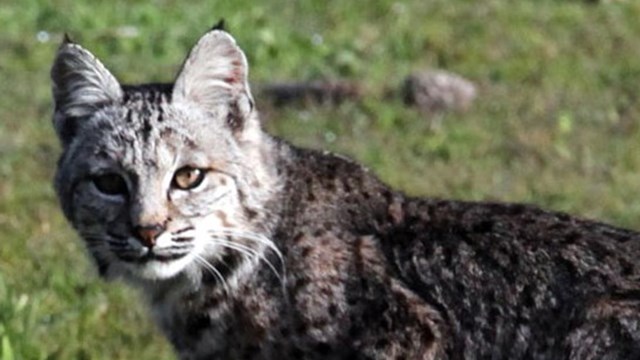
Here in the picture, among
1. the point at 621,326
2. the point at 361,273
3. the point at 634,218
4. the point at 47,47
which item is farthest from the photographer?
the point at 47,47

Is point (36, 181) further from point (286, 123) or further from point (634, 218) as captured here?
point (634, 218)

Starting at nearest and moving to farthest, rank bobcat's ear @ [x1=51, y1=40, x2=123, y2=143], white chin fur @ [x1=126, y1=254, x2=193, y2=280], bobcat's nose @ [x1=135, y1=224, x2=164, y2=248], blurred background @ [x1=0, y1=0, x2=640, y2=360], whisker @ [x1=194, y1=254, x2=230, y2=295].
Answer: bobcat's nose @ [x1=135, y1=224, x2=164, y2=248] < white chin fur @ [x1=126, y1=254, x2=193, y2=280] < whisker @ [x1=194, y1=254, x2=230, y2=295] < bobcat's ear @ [x1=51, y1=40, x2=123, y2=143] < blurred background @ [x1=0, y1=0, x2=640, y2=360]

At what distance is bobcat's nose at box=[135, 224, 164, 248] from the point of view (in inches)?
285

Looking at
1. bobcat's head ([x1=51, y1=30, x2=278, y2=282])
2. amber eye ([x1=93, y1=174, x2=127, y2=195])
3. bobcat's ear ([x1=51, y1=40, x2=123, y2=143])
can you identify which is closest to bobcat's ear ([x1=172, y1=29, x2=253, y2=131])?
bobcat's head ([x1=51, y1=30, x2=278, y2=282])

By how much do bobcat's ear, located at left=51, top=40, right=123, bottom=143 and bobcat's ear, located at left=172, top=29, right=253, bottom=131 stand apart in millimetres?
263

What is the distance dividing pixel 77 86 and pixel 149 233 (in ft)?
2.52

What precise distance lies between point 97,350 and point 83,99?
1.95 meters

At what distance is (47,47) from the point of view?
15594mm

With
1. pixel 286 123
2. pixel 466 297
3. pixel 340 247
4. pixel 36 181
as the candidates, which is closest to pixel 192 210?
pixel 340 247

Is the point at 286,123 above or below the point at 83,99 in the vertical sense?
below

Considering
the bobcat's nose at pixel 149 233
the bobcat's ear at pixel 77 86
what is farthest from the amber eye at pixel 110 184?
the bobcat's ear at pixel 77 86

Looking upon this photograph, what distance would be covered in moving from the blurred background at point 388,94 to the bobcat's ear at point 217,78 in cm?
229

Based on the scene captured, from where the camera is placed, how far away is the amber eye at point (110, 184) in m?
7.36

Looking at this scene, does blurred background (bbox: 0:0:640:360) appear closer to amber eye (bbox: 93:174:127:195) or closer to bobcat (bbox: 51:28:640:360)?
bobcat (bbox: 51:28:640:360)
